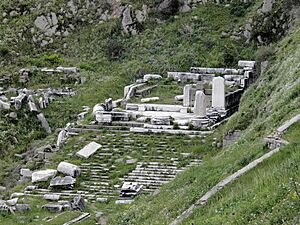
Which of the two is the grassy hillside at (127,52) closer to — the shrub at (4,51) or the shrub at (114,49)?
the shrub at (114,49)

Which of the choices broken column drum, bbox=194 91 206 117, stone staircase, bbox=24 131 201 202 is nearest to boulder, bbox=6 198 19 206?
stone staircase, bbox=24 131 201 202

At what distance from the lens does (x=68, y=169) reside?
26.9 meters

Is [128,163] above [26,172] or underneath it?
above

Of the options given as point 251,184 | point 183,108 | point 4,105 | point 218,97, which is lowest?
point 4,105

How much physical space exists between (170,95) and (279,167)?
2596 centimetres

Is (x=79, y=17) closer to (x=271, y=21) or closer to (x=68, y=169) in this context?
(x=271, y=21)

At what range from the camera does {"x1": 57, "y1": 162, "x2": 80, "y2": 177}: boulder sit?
26703 millimetres

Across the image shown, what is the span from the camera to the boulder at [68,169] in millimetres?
26703

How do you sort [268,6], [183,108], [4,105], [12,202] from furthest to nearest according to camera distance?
[268,6]
[4,105]
[183,108]
[12,202]

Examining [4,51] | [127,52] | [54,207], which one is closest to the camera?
[54,207]

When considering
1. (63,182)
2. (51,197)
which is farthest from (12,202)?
(63,182)

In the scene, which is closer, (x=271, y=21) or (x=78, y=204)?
(x=78, y=204)

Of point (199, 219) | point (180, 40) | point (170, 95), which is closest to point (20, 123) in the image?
point (170, 95)

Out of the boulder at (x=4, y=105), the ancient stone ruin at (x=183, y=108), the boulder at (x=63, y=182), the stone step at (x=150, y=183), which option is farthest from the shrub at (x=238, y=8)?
the boulder at (x=63, y=182)
